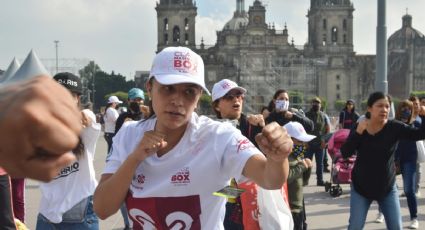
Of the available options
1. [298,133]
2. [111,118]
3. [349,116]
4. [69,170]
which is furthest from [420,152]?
[69,170]

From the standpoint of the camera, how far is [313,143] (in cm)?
974

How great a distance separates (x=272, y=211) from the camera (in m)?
3.77

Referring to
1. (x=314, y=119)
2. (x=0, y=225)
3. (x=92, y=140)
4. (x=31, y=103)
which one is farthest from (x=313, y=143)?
(x=31, y=103)

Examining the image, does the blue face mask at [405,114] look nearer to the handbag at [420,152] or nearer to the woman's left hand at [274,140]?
the handbag at [420,152]

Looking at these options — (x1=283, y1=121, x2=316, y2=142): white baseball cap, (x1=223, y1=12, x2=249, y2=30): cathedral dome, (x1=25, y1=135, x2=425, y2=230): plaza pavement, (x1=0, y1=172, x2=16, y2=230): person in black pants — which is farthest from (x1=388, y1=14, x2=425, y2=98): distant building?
(x1=0, y1=172, x2=16, y2=230): person in black pants

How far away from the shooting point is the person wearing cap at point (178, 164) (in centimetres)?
190

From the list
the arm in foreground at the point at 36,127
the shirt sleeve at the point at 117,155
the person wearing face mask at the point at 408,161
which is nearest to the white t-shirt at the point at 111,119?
the person wearing face mask at the point at 408,161

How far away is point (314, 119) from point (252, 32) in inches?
2518

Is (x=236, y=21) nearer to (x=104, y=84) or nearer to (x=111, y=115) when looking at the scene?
(x=104, y=84)

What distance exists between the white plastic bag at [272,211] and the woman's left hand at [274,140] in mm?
2120

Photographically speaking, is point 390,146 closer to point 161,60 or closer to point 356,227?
point 356,227

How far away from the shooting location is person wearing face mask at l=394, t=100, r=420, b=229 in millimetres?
6227

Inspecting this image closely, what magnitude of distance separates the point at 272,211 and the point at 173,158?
1.95 meters

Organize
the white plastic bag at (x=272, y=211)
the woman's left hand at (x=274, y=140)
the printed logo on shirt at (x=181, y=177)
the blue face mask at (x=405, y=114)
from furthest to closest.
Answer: the blue face mask at (x=405, y=114) < the white plastic bag at (x=272, y=211) < the printed logo on shirt at (x=181, y=177) < the woman's left hand at (x=274, y=140)
